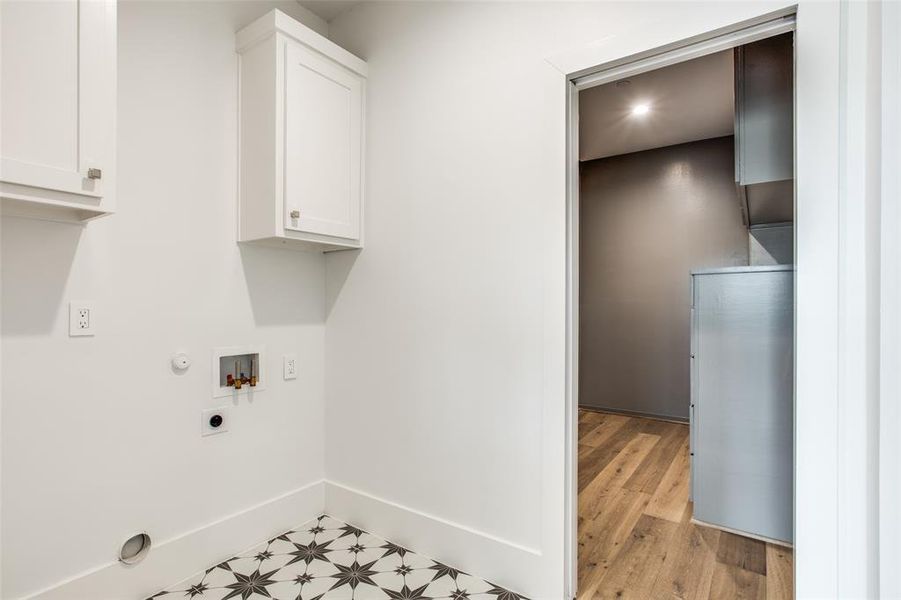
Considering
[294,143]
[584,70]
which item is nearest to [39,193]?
[294,143]

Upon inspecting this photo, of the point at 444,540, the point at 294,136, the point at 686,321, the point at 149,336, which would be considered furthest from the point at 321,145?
the point at 686,321

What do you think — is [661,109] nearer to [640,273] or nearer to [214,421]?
[640,273]

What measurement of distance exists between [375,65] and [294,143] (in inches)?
26.1

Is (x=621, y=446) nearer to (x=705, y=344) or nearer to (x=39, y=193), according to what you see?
(x=705, y=344)

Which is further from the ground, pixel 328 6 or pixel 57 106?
pixel 328 6

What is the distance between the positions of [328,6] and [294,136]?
3.06 feet

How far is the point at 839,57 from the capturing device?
1178 mm

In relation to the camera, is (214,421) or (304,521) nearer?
(214,421)

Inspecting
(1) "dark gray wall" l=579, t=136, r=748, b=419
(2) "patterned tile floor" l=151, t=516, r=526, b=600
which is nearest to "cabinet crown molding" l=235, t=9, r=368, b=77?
(1) "dark gray wall" l=579, t=136, r=748, b=419

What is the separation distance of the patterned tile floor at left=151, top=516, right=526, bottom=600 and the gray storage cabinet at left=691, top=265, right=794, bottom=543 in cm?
94

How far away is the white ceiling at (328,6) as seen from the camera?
226 centimetres

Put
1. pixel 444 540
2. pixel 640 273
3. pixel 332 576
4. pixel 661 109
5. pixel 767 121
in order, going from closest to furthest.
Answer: pixel 767 121 → pixel 332 576 → pixel 444 540 → pixel 661 109 → pixel 640 273

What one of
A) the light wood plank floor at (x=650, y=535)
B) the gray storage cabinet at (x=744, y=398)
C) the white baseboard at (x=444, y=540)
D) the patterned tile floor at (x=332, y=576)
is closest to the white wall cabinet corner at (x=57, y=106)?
the patterned tile floor at (x=332, y=576)

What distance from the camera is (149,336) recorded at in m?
1.71
